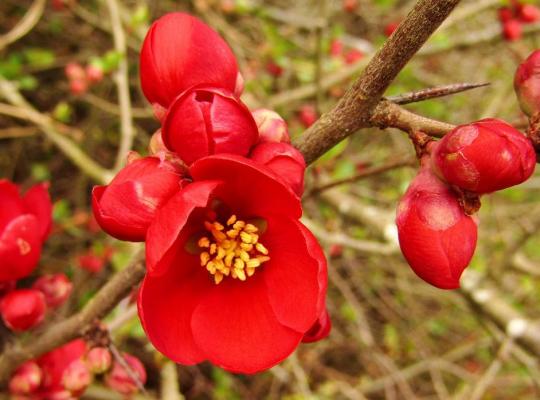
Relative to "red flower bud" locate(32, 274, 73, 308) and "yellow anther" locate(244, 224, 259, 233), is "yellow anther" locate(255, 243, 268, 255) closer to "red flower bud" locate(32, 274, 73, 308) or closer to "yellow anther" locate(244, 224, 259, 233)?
"yellow anther" locate(244, 224, 259, 233)

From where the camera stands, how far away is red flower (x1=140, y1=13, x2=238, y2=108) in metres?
0.74

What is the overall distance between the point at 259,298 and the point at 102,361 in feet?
1.13

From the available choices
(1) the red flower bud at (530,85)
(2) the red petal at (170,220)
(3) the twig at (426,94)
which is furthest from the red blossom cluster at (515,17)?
(2) the red petal at (170,220)

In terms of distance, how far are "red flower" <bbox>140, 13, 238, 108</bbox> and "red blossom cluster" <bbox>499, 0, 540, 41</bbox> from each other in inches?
77.9

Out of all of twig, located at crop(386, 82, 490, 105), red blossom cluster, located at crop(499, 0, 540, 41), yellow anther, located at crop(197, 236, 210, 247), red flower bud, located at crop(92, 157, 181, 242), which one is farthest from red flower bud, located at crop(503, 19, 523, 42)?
red flower bud, located at crop(92, 157, 181, 242)

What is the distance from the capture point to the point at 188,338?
0.74m

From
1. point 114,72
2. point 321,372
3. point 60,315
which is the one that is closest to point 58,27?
point 114,72

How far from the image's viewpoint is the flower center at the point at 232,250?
0.80m

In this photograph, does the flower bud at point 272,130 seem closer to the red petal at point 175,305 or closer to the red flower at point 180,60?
the red flower at point 180,60

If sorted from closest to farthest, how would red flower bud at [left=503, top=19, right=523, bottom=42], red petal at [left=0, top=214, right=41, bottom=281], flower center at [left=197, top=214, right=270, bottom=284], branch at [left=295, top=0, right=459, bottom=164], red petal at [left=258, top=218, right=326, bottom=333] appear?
1. branch at [left=295, top=0, right=459, bottom=164]
2. red petal at [left=258, top=218, right=326, bottom=333]
3. flower center at [left=197, top=214, right=270, bottom=284]
4. red petal at [left=0, top=214, right=41, bottom=281]
5. red flower bud at [left=503, top=19, right=523, bottom=42]

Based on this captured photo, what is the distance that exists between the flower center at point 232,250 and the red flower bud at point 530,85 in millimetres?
401

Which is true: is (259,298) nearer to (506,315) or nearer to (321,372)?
→ (506,315)

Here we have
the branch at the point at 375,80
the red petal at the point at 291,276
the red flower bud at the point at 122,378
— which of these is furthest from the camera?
the red flower bud at the point at 122,378

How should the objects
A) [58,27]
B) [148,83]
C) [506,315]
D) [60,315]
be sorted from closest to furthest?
1. [148,83]
2. [60,315]
3. [506,315]
4. [58,27]
